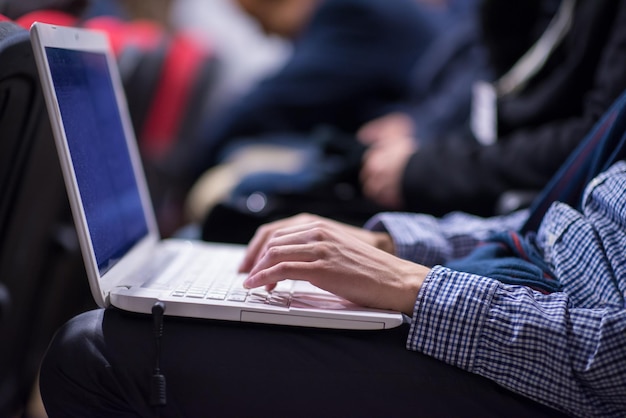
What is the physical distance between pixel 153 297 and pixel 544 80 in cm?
98

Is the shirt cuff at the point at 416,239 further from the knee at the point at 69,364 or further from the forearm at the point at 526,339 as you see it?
the knee at the point at 69,364

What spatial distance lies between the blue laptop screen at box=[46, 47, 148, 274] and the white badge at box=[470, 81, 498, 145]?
30.3 inches

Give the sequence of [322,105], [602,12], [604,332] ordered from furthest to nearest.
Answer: [322,105] → [602,12] → [604,332]

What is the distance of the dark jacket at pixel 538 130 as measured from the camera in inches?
46.7

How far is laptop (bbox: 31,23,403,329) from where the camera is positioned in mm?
751

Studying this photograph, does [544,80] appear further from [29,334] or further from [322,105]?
[29,334]

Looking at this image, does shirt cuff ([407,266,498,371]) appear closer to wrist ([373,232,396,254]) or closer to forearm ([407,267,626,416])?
forearm ([407,267,626,416])

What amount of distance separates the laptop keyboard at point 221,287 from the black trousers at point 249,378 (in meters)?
0.04

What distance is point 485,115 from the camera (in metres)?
1.58

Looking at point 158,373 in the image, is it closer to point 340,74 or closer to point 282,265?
point 282,265

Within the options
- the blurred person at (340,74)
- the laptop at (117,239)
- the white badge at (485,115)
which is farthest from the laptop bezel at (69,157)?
the blurred person at (340,74)

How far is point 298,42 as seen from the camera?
2404 millimetres

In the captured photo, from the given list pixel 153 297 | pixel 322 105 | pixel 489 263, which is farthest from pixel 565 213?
pixel 322 105

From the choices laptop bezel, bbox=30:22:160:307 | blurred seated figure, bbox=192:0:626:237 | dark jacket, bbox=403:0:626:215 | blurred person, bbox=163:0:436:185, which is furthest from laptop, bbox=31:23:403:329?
blurred person, bbox=163:0:436:185
